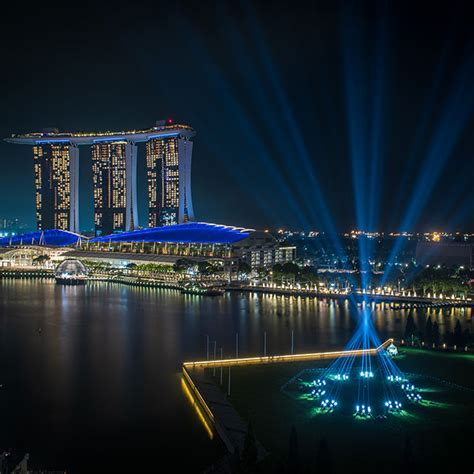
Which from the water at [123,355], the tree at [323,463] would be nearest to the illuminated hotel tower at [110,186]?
the water at [123,355]

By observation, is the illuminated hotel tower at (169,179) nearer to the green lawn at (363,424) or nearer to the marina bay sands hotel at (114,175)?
the marina bay sands hotel at (114,175)

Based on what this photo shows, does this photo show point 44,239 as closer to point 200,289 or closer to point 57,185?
point 57,185

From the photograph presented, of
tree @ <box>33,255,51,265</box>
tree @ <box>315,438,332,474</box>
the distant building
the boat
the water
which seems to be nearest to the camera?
tree @ <box>315,438,332,474</box>

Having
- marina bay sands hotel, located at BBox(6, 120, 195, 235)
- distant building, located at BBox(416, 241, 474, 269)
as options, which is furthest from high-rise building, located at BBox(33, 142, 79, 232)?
distant building, located at BBox(416, 241, 474, 269)

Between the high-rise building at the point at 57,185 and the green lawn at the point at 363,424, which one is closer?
the green lawn at the point at 363,424

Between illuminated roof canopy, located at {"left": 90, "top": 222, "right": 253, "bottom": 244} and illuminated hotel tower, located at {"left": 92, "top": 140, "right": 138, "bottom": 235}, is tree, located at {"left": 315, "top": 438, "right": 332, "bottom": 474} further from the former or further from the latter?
illuminated hotel tower, located at {"left": 92, "top": 140, "right": 138, "bottom": 235}

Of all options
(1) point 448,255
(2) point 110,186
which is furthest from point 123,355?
(2) point 110,186
